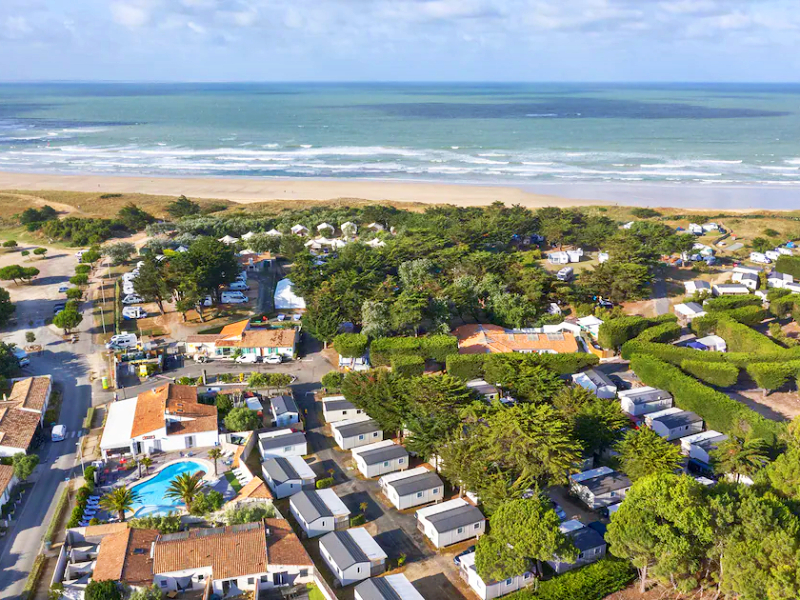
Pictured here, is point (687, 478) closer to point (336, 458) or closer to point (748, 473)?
point (748, 473)

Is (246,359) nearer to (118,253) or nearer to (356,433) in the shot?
(356,433)

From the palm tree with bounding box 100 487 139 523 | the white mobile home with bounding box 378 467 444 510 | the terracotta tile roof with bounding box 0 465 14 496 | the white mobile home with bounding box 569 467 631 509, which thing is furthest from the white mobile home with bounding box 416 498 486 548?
the terracotta tile roof with bounding box 0 465 14 496

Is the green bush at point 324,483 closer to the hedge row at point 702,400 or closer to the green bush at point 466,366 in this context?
the green bush at point 466,366

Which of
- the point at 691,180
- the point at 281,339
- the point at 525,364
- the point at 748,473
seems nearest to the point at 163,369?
the point at 281,339

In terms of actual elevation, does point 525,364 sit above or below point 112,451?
above

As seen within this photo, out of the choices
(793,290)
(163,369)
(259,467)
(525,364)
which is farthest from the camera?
(793,290)

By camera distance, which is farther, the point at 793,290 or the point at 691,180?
the point at 691,180

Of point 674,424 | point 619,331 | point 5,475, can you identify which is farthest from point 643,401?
point 5,475

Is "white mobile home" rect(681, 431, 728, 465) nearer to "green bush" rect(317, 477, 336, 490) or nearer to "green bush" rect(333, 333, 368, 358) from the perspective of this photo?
"green bush" rect(317, 477, 336, 490)
